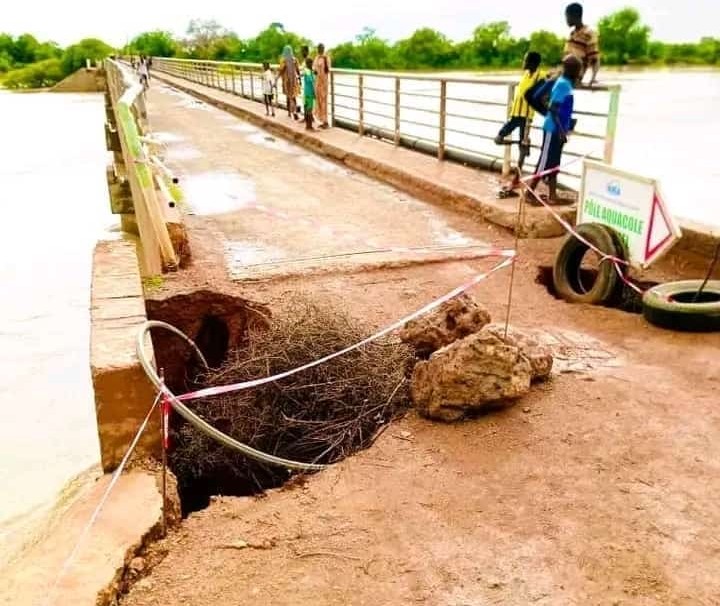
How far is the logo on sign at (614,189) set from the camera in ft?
18.1

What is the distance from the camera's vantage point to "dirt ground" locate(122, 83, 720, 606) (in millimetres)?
2605

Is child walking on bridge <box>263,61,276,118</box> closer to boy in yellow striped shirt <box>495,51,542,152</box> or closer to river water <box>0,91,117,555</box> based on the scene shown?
river water <box>0,91,117,555</box>

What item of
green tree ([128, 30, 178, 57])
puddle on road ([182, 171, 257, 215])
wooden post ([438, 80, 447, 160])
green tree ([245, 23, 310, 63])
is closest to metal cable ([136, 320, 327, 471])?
puddle on road ([182, 171, 257, 215])

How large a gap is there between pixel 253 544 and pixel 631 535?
1.44m

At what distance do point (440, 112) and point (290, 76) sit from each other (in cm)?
734

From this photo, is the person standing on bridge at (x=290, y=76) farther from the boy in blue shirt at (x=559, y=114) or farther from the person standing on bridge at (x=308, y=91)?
the boy in blue shirt at (x=559, y=114)

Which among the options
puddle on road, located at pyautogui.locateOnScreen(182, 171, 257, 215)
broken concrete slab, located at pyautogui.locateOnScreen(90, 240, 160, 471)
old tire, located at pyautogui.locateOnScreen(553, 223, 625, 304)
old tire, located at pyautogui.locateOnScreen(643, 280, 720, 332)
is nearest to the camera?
broken concrete slab, located at pyautogui.locateOnScreen(90, 240, 160, 471)

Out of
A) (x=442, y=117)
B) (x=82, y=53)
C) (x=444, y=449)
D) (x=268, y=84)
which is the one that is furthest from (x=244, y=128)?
(x=82, y=53)

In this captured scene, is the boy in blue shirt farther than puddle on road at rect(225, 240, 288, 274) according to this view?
Yes

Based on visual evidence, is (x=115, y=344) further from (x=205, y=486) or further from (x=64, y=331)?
(x=64, y=331)

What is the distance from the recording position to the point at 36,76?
84.4 metres

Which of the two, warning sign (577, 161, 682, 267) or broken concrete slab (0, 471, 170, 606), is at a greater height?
warning sign (577, 161, 682, 267)

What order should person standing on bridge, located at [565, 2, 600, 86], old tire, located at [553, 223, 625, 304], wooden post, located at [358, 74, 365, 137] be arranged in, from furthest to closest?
wooden post, located at [358, 74, 365, 137]
person standing on bridge, located at [565, 2, 600, 86]
old tire, located at [553, 223, 625, 304]

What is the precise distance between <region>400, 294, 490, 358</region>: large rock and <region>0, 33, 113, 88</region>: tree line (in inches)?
3498
